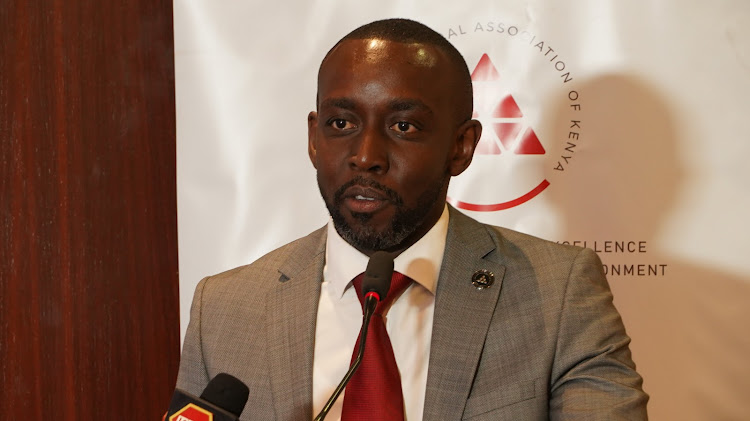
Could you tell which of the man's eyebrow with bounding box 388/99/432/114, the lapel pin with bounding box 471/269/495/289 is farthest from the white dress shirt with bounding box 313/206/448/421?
the man's eyebrow with bounding box 388/99/432/114

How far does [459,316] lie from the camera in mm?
2170

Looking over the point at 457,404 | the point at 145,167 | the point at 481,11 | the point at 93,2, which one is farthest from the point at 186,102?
the point at 457,404

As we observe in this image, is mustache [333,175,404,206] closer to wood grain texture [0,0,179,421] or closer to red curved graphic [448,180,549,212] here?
red curved graphic [448,180,549,212]

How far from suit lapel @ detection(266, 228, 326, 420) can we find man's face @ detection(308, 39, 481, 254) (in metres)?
0.19

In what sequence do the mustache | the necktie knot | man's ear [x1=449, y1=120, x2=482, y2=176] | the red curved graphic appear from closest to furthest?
the mustache
the necktie knot
man's ear [x1=449, y1=120, x2=482, y2=176]
the red curved graphic

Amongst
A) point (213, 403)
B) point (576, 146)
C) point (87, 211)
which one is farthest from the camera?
point (87, 211)

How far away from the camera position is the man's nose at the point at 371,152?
207cm

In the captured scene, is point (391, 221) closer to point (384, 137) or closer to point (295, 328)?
point (384, 137)

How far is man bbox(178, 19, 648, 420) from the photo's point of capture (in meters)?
2.07

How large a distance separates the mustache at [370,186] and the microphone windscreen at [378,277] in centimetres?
36

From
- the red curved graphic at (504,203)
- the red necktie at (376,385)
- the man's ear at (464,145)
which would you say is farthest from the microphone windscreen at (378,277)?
the red curved graphic at (504,203)

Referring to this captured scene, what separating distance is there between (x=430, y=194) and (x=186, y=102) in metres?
1.23

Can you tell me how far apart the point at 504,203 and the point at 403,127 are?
0.90 m

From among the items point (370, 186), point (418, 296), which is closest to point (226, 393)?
point (370, 186)
